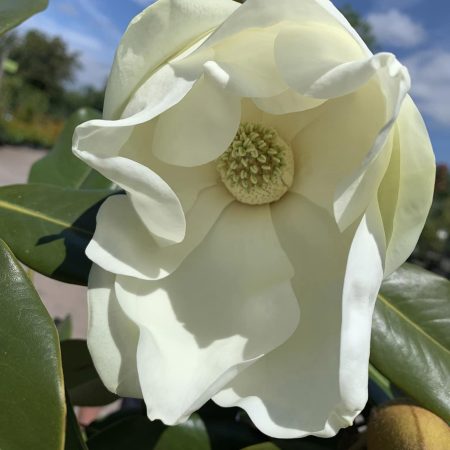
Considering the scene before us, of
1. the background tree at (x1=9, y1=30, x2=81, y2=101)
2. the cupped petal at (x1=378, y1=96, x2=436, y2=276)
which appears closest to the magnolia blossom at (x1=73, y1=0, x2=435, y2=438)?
the cupped petal at (x1=378, y1=96, x2=436, y2=276)

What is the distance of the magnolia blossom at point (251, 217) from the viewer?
0.46m

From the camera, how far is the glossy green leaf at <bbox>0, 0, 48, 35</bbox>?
Answer: 2.22 ft

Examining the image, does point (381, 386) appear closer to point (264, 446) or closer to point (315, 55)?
point (264, 446)

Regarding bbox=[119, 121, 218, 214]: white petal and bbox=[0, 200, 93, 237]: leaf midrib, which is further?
bbox=[0, 200, 93, 237]: leaf midrib

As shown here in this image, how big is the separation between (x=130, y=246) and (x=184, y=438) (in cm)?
37

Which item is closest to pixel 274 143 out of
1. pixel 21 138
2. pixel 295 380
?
pixel 295 380

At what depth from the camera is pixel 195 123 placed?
22.0 inches

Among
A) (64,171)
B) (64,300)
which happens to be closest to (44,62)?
(64,300)

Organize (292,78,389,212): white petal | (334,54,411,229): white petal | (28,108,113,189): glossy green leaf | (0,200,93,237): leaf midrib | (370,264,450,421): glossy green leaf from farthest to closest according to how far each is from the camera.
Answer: (28,108,113,189): glossy green leaf, (0,200,93,237): leaf midrib, (370,264,450,421): glossy green leaf, (292,78,389,212): white petal, (334,54,411,229): white petal

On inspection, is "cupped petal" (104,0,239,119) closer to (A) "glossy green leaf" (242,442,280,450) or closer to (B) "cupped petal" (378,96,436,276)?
(B) "cupped petal" (378,96,436,276)

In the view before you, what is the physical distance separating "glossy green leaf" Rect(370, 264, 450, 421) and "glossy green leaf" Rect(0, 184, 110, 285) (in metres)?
0.38

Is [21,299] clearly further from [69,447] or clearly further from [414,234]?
[414,234]

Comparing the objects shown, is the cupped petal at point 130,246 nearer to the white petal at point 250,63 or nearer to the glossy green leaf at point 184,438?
the white petal at point 250,63

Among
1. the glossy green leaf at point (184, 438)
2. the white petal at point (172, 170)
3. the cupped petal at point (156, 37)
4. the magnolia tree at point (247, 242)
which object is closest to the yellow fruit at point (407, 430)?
the magnolia tree at point (247, 242)
